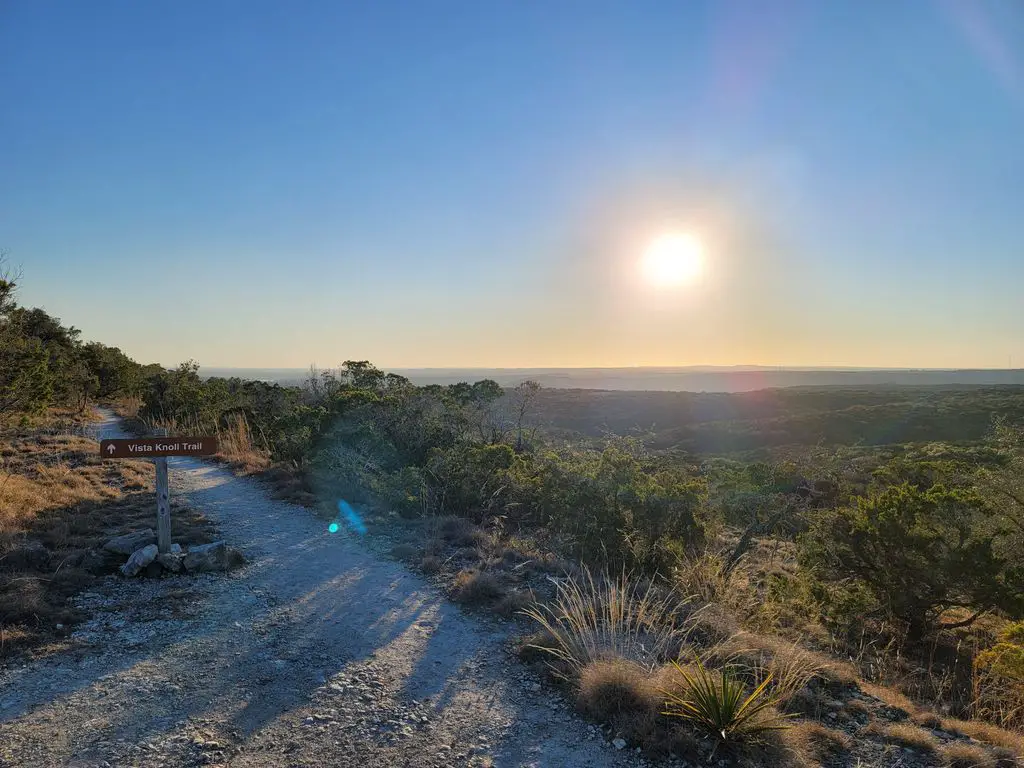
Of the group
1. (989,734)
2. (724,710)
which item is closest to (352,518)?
(724,710)

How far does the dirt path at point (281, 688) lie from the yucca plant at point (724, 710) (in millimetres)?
593

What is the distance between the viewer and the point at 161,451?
237 inches

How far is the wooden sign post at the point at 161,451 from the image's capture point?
5.88 metres

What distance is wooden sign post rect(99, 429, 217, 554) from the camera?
19.3ft

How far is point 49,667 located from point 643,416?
50781 millimetres

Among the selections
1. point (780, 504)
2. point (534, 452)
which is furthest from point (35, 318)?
point (780, 504)

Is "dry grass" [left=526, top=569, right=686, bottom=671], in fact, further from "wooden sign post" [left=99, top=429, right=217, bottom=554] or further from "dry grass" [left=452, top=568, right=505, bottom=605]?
"wooden sign post" [left=99, top=429, right=217, bottom=554]

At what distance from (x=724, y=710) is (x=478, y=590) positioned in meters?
3.09

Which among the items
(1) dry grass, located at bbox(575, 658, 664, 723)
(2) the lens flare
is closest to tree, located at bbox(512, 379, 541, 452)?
(2) the lens flare

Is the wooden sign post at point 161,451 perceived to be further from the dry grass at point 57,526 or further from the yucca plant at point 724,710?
the yucca plant at point 724,710

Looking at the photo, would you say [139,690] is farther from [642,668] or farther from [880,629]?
[880,629]

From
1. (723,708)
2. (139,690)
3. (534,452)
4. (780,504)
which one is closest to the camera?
(723,708)

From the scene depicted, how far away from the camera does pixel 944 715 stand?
4180mm

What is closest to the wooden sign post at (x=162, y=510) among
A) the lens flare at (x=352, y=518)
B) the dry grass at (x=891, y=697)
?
the lens flare at (x=352, y=518)
